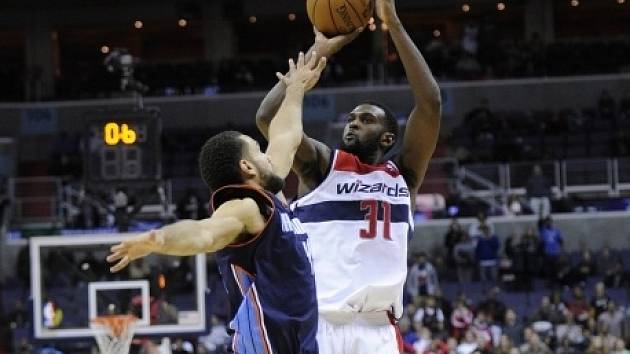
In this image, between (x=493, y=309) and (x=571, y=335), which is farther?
(x=493, y=309)

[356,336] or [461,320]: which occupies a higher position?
[356,336]

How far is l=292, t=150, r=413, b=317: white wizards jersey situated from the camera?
5922 mm

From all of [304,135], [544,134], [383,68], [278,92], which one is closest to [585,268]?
[544,134]

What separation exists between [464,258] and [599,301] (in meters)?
2.80

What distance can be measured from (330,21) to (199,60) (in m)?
21.8

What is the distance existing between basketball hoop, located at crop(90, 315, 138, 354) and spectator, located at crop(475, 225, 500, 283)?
8.42 metres

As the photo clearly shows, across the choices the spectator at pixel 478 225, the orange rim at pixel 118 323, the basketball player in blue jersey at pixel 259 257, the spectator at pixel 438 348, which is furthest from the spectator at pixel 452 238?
the basketball player in blue jersey at pixel 259 257

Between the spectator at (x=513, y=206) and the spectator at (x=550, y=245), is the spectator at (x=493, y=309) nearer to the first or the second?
the spectator at (x=550, y=245)

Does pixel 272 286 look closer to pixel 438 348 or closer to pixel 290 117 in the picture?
pixel 290 117

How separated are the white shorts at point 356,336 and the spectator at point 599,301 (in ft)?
39.2

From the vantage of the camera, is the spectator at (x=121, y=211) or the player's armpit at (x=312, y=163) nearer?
the player's armpit at (x=312, y=163)

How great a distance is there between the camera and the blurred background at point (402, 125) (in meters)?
16.6

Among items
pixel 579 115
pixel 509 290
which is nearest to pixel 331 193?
pixel 509 290

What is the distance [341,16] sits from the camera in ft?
20.0
